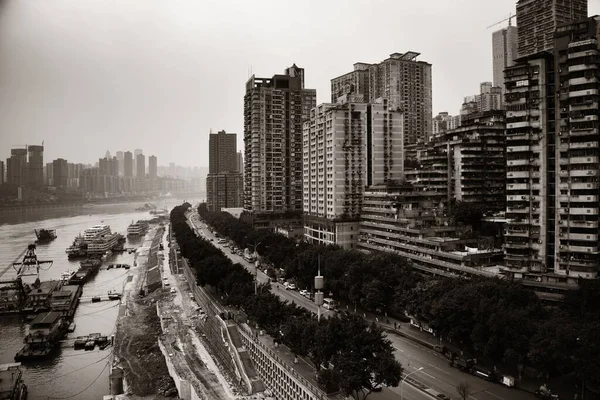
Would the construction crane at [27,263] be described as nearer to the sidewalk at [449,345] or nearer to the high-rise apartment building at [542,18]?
the sidewalk at [449,345]

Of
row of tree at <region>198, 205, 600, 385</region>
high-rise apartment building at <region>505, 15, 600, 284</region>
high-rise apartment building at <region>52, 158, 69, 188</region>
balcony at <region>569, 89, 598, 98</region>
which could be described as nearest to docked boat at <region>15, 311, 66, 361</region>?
high-rise apartment building at <region>52, 158, 69, 188</region>

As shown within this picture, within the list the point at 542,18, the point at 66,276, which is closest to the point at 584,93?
the point at 542,18

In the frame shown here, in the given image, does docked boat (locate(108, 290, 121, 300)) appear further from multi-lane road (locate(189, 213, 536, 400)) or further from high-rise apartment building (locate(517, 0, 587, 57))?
high-rise apartment building (locate(517, 0, 587, 57))

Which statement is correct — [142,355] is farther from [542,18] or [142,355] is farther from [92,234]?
[542,18]

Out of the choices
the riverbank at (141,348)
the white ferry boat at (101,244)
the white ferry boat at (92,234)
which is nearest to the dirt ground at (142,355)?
the riverbank at (141,348)

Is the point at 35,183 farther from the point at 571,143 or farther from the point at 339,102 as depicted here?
the point at 571,143
